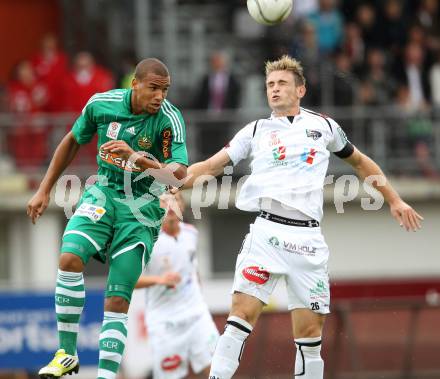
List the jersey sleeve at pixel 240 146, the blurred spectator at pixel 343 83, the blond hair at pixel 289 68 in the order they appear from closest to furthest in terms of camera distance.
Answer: the blond hair at pixel 289 68, the jersey sleeve at pixel 240 146, the blurred spectator at pixel 343 83

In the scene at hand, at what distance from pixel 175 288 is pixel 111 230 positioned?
3.05 metres

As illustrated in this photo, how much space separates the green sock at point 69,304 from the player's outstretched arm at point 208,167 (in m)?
1.13

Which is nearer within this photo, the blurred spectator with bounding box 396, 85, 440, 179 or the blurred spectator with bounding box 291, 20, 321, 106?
the blurred spectator with bounding box 291, 20, 321, 106

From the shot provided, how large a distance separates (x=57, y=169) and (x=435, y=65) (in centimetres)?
1108

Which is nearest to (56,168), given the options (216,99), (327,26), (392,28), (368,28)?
(216,99)

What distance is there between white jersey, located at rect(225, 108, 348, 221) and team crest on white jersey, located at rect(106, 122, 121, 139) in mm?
935

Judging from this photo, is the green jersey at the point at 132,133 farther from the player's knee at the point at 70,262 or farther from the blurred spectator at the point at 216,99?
the blurred spectator at the point at 216,99

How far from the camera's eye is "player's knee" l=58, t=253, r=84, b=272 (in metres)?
9.41

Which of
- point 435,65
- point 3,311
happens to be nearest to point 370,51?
point 435,65

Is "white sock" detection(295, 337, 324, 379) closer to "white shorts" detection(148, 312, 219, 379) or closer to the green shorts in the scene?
the green shorts

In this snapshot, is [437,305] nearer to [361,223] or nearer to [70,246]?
[361,223]

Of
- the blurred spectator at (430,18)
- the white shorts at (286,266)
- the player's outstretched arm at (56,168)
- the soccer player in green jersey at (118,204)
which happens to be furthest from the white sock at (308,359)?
the blurred spectator at (430,18)

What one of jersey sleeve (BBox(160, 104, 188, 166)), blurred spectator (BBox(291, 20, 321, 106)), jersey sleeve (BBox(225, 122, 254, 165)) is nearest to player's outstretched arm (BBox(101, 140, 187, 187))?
jersey sleeve (BBox(160, 104, 188, 166))

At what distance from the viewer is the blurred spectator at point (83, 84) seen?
18.7 m
